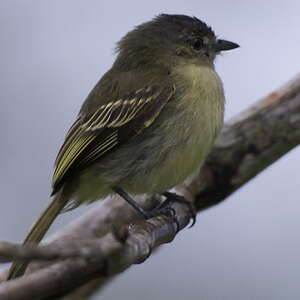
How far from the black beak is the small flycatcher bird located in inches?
12.4

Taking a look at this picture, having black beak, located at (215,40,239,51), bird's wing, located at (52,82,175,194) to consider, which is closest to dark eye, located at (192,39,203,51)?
black beak, located at (215,40,239,51)

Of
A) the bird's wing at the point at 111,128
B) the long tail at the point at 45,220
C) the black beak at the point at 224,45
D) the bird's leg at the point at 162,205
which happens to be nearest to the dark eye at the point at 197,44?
the black beak at the point at 224,45

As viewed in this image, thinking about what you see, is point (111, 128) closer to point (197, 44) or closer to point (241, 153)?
point (197, 44)

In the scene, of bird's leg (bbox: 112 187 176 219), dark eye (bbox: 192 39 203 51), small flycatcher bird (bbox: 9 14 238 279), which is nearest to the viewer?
small flycatcher bird (bbox: 9 14 238 279)

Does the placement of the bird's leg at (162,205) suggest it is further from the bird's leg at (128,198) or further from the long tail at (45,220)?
the long tail at (45,220)

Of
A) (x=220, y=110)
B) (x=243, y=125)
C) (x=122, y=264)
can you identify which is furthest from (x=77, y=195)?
(x=122, y=264)

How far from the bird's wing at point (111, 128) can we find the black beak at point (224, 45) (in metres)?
0.65

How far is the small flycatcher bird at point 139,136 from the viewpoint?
3832mm

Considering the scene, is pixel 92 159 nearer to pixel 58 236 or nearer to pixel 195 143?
pixel 195 143

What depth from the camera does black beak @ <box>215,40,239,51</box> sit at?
4.51 metres

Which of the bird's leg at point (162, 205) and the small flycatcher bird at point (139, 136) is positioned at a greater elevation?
the small flycatcher bird at point (139, 136)

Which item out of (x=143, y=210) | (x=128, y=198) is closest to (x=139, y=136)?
(x=128, y=198)

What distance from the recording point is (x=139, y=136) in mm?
3875

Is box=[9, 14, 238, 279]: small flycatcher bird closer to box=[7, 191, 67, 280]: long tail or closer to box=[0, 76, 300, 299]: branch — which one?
box=[7, 191, 67, 280]: long tail
